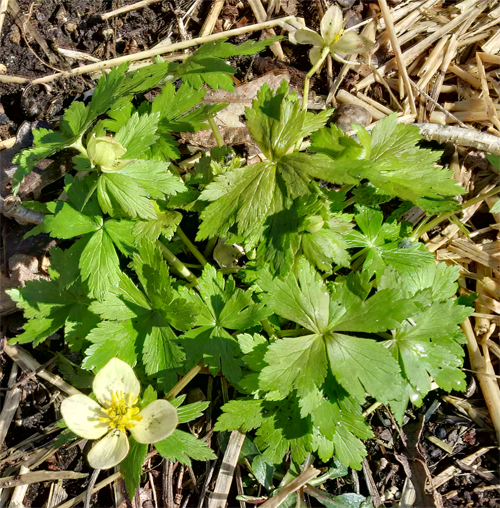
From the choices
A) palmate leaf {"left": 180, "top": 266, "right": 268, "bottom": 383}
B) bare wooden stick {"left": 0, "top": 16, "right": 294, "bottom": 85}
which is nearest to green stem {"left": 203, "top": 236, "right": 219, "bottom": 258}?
palmate leaf {"left": 180, "top": 266, "right": 268, "bottom": 383}

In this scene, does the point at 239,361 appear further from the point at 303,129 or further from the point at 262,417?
the point at 303,129

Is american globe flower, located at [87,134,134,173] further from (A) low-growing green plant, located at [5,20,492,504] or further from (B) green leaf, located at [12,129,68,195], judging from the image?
(B) green leaf, located at [12,129,68,195]

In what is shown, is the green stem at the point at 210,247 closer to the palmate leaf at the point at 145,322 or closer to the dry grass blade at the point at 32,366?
the palmate leaf at the point at 145,322

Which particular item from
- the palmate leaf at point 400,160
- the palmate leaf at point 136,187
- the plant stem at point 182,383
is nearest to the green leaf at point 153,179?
the palmate leaf at point 136,187

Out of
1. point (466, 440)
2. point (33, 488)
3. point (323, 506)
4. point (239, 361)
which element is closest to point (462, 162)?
point (466, 440)

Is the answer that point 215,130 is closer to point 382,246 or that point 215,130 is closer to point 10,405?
point 382,246
